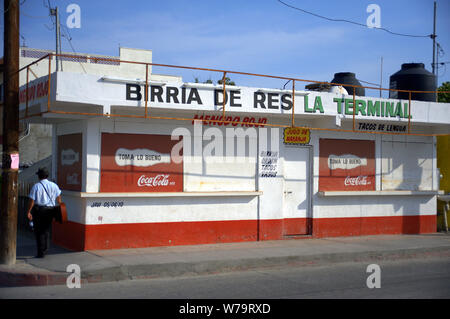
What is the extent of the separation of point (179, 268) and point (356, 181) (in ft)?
21.5

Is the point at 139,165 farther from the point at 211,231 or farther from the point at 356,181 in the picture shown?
the point at 356,181

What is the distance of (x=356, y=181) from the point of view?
14.2m

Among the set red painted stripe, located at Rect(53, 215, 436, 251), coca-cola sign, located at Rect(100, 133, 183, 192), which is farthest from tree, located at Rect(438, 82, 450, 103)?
coca-cola sign, located at Rect(100, 133, 183, 192)

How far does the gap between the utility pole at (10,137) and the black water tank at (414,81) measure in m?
11.3

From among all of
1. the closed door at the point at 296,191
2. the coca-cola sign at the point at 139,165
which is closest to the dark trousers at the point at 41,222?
the coca-cola sign at the point at 139,165

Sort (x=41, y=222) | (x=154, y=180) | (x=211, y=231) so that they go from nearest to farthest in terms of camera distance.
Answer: (x=41, y=222) < (x=154, y=180) < (x=211, y=231)

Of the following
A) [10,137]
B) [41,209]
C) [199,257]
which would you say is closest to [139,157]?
[41,209]

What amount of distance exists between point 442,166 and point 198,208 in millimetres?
8569

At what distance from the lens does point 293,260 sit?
10836 millimetres

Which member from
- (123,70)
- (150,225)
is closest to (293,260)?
Result: (150,225)

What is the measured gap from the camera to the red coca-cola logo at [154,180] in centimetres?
1141

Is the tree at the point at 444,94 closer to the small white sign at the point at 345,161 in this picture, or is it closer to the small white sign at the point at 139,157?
the small white sign at the point at 345,161

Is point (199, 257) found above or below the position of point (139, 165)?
below

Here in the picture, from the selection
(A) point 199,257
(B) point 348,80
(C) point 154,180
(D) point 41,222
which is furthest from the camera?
(B) point 348,80
